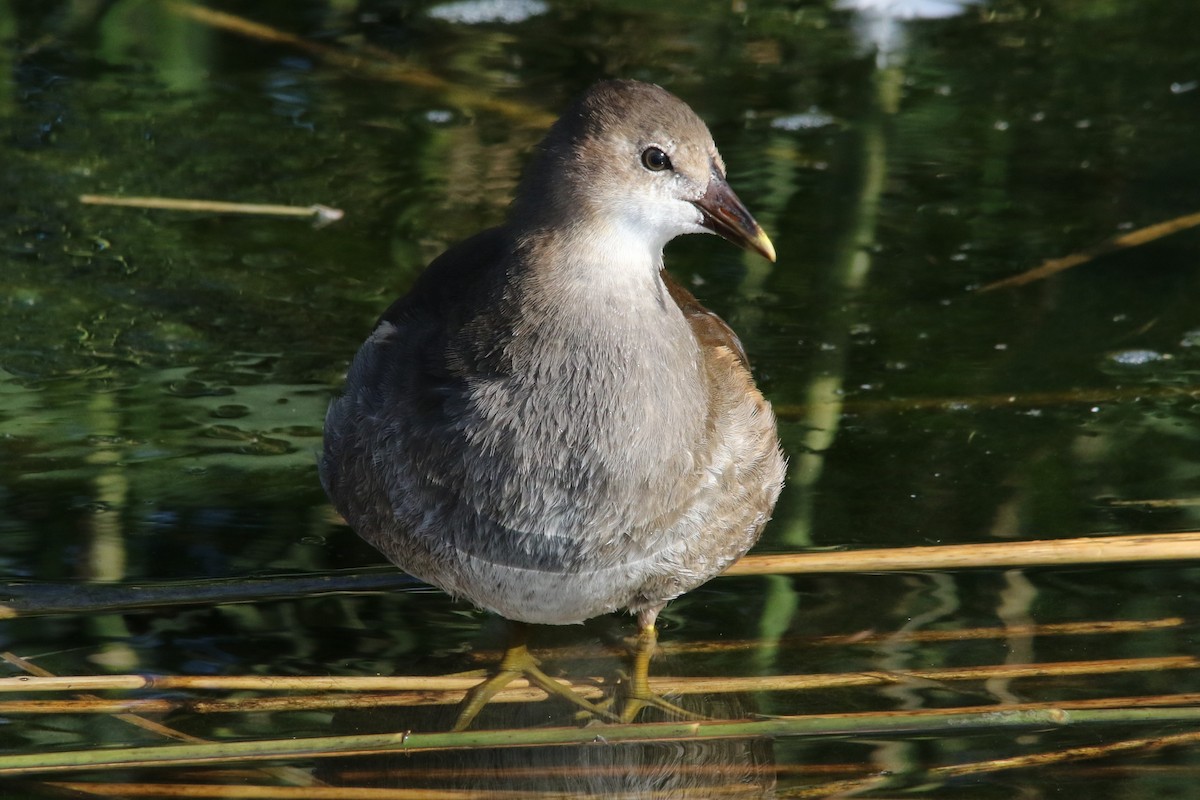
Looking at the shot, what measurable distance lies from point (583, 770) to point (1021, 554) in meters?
1.13

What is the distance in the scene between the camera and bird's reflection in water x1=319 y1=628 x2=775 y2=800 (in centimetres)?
296

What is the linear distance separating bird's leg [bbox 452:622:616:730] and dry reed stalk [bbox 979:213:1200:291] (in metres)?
2.11

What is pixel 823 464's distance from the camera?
4.05 meters

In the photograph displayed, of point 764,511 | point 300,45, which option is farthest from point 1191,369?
point 300,45

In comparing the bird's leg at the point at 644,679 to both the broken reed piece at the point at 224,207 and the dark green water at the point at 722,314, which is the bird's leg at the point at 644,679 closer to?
the dark green water at the point at 722,314

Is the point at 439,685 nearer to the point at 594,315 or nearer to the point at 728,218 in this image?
the point at 594,315

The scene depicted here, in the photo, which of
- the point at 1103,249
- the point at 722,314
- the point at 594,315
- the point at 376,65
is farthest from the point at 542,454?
the point at 376,65

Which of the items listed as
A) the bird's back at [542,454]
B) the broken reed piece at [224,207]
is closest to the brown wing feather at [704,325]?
the bird's back at [542,454]

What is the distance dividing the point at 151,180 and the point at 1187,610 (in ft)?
11.7

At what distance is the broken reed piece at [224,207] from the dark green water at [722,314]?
0.13 feet

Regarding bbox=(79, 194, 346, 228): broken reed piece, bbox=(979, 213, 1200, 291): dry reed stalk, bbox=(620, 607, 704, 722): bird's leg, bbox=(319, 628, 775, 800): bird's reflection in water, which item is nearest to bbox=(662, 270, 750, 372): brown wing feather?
bbox=(620, 607, 704, 722): bird's leg

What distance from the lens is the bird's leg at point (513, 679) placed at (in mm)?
3240

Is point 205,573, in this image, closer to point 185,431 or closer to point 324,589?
point 324,589

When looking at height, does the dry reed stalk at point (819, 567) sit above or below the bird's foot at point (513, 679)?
above
